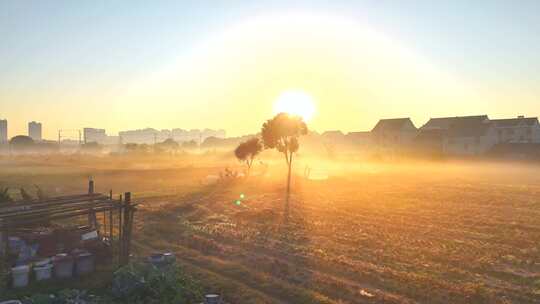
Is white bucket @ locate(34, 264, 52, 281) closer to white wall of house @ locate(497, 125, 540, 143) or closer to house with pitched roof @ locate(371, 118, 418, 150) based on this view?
house with pitched roof @ locate(371, 118, 418, 150)

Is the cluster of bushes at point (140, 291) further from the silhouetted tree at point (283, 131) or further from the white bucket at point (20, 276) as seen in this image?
the silhouetted tree at point (283, 131)

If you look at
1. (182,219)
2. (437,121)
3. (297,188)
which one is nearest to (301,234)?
(182,219)

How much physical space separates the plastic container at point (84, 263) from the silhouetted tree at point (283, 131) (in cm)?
3023

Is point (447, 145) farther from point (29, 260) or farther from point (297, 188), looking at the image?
point (29, 260)

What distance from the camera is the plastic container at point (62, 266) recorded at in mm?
14746

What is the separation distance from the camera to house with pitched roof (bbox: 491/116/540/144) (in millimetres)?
85375

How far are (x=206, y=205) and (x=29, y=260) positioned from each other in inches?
629

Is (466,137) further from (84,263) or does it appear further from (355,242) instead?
(84,263)

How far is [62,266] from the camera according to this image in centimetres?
1480

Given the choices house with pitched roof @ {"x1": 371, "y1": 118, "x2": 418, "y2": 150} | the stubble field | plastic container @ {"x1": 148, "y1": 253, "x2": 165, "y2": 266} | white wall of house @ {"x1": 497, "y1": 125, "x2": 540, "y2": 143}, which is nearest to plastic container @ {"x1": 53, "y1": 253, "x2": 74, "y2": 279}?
plastic container @ {"x1": 148, "y1": 253, "x2": 165, "y2": 266}

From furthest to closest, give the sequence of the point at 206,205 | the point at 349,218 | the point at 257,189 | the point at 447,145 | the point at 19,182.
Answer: the point at 447,145
the point at 19,182
the point at 257,189
the point at 206,205
the point at 349,218

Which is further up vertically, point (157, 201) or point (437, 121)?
point (437, 121)

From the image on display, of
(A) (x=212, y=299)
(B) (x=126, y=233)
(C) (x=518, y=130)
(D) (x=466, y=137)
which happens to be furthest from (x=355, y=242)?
(C) (x=518, y=130)

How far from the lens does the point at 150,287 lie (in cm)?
1243
